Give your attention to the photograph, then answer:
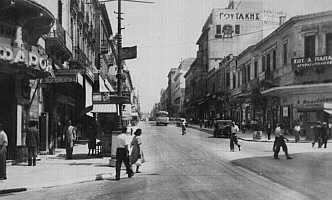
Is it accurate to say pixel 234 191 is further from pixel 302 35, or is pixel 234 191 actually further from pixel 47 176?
pixel 302 35

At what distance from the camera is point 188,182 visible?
12.0 m

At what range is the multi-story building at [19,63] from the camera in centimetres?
1550

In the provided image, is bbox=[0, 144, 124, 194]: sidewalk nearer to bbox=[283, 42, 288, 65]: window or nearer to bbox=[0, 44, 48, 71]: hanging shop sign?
bbox=[0, 44, 48, 71]: hanging shop sign

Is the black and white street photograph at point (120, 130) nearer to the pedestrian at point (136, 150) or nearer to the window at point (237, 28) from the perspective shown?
the pedestrian at point (136, 150)

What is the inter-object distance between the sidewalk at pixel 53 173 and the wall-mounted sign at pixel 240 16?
62957 mm

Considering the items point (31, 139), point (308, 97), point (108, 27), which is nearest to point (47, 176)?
point (31, 139)

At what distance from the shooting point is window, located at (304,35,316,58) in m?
37.8

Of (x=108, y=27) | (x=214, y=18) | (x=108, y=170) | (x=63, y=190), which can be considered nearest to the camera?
(x=63, y=190)

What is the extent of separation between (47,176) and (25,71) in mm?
4970

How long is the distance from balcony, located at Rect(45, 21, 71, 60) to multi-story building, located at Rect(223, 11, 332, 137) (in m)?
18.3

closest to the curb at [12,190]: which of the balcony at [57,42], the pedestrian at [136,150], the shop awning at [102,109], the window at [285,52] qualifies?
the pedestrian at [136,150]

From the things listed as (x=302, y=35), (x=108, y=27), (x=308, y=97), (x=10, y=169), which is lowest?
(x=10, y=169)

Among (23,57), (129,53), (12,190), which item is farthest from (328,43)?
(12,190)

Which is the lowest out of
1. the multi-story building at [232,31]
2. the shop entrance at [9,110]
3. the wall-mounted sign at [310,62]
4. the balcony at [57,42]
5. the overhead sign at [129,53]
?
the shop entrance at [9,110]
